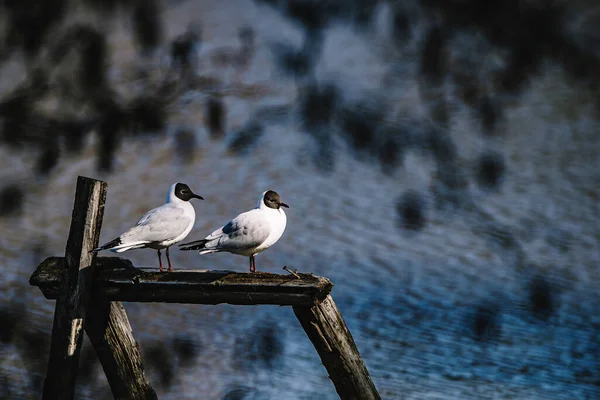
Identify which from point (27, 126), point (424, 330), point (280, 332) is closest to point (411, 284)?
point (424, 330)

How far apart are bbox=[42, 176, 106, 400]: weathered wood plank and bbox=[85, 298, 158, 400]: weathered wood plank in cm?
19

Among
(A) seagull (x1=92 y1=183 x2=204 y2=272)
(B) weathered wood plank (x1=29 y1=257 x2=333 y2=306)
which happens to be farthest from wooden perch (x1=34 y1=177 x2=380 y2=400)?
(A) seagull (x1=92 y1=183 x2=204 y2=272)

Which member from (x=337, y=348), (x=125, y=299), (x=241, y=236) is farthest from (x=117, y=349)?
(x=337, y=348)

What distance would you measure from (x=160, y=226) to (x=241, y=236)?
50cm

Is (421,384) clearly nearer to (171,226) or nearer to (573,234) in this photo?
(171,226)

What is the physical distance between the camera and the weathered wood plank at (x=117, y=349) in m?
5.62

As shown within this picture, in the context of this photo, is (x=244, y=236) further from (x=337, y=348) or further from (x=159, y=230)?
(x=337, y=348)

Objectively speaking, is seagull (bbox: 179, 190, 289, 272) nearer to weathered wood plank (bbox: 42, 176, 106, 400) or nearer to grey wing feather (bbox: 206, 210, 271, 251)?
grey wing feather (bbox: 206, 210, 271, 251)

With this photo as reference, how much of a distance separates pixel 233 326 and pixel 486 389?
128 inches

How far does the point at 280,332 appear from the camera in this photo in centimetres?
1064

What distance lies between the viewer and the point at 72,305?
17.7 feet

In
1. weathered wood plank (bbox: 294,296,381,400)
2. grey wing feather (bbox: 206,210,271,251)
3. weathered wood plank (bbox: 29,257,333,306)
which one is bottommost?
weathered wood plank (bbox: 294,296,381,400)

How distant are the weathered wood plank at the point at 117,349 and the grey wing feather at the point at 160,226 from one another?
19.2 inches

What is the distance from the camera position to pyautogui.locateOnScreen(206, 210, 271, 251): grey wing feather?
5324 mm
